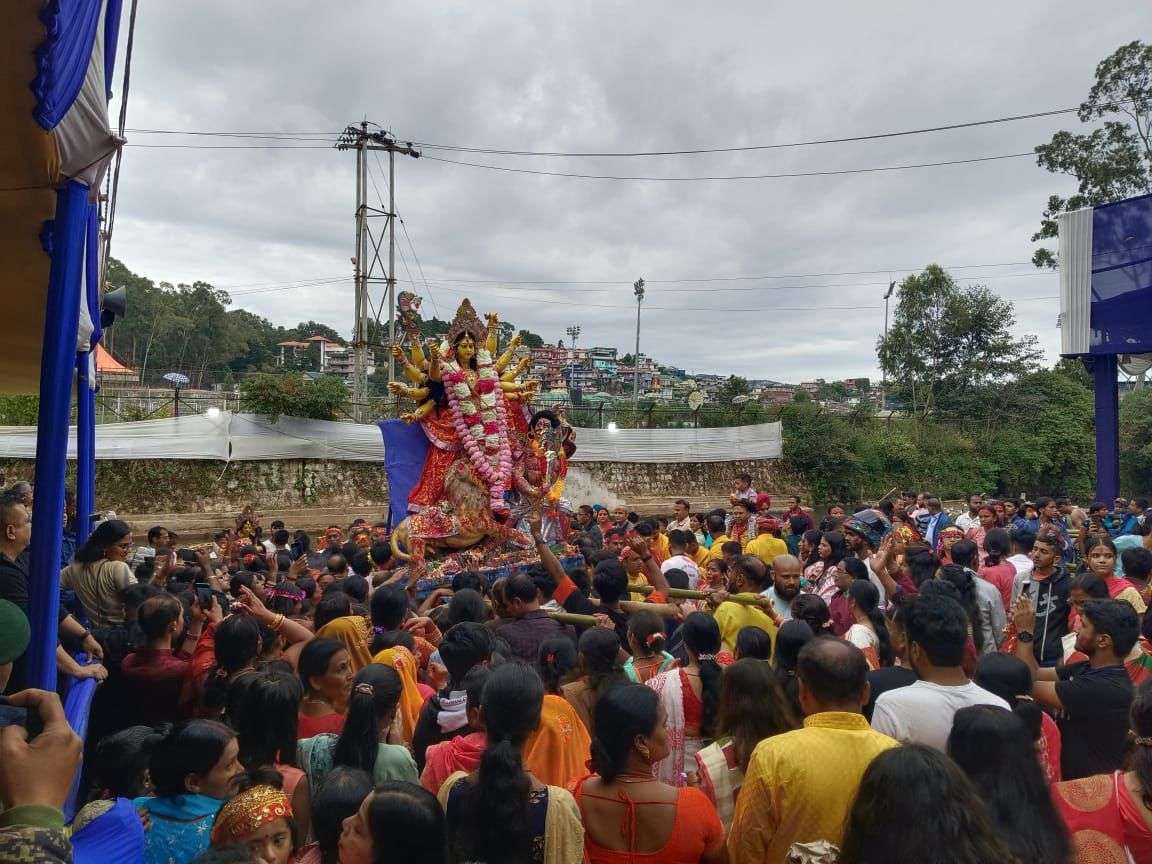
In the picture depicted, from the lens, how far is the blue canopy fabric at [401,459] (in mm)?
10320

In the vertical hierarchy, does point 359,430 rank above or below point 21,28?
below

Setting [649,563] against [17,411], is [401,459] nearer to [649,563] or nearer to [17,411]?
[649,563]

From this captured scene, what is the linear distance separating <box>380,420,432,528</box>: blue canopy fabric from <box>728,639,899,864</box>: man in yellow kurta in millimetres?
8398

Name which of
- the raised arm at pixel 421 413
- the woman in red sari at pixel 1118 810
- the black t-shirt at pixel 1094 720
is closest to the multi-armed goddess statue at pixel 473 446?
the raised arm at pixel 421 413

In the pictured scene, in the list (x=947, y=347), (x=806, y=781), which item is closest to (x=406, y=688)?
(x=806, y=781)

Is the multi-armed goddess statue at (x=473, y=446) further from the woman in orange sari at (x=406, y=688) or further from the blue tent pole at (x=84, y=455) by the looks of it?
the woman in orange sari at (x=406, y=688)

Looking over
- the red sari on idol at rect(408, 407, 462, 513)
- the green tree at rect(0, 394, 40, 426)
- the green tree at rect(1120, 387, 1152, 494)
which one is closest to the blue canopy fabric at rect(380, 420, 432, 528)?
the red sari on idol at rect(408, 407, 462, 513)

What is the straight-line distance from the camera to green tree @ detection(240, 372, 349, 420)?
663 inches

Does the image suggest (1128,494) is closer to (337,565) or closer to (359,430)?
(359,430)

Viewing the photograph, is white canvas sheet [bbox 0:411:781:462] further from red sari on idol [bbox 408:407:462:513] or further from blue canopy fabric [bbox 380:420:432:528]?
red sari on idol [bbox 408:407:462:513]

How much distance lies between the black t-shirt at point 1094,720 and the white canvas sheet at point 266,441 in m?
15.7

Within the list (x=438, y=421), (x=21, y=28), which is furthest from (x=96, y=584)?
(x=438, y=421)

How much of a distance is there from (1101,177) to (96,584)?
27715 millimetres

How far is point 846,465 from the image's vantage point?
895 inches
